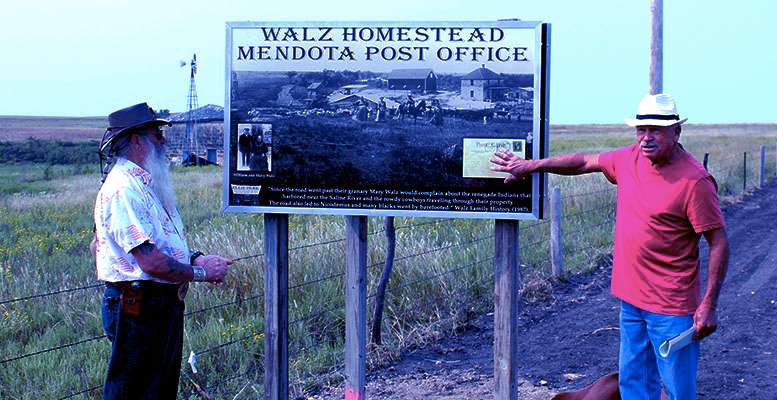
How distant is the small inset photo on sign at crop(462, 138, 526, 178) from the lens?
195 inches

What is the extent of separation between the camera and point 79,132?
74500 mm

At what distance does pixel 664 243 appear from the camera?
4602mm

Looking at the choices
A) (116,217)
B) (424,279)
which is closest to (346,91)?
(116,217)

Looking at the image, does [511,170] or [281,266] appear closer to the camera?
[511,170]

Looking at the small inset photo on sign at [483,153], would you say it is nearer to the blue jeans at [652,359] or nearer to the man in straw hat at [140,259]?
the blue jeans at [652,359]

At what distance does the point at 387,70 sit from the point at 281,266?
51.4 inches

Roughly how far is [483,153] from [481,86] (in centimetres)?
35

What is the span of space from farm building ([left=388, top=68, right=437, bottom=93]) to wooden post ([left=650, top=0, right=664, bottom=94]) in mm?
7289

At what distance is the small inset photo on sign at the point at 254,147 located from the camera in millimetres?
5199

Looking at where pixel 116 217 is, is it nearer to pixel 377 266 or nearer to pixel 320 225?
pixel 377 266

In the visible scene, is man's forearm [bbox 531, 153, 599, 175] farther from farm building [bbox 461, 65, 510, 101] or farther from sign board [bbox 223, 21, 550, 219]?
farm building [bbox 461, 65, 510, 101]

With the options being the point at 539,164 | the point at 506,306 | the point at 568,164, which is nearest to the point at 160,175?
the point at 539,164

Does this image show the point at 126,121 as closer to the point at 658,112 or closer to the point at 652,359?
the point at 658,112

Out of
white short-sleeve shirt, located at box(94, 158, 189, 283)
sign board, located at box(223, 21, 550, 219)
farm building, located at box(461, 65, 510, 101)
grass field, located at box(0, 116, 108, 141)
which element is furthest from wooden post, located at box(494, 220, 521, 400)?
grass field, located at box(0, 116, 108, 141)
